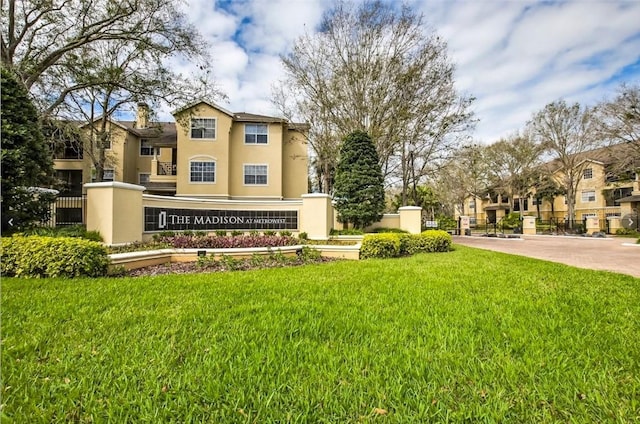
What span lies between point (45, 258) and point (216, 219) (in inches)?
255

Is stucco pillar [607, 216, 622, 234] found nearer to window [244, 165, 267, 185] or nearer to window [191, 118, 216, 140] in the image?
window [244, 165, 267, 185]

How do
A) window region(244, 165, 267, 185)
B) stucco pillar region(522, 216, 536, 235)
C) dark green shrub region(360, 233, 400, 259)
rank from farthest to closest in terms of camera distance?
stucco pillar region(522, 216, 536, 235), window region(244, 165, 267, 185), dark green shrub region(360, 233, 400, 259)

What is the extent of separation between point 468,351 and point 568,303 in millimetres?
2729

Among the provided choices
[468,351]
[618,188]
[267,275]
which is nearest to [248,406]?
[468,351]

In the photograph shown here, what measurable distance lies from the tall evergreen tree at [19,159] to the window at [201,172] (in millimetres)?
13800

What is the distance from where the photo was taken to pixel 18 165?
7473 mm

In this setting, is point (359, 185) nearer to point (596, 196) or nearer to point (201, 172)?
point (201, 172)

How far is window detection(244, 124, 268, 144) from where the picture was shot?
76.3ft

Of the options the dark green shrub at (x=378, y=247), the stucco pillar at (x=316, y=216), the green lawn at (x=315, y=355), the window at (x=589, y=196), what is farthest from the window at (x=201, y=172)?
the window at (x=589, y=196)

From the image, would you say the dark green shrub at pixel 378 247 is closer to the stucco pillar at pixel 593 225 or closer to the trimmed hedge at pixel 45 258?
the trimmed hedge at pixel 45 258

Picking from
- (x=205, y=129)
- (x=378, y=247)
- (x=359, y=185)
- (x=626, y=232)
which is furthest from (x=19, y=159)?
(x=626, y=232)

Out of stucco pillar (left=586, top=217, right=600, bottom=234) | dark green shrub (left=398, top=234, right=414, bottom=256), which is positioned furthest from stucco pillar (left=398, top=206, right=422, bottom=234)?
stucco pillar (left=586, top=217, right=600, bottom=234)

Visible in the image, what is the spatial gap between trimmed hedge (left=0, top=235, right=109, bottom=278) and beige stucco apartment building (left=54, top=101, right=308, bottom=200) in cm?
1495

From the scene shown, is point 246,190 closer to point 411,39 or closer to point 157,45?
point 157,45
